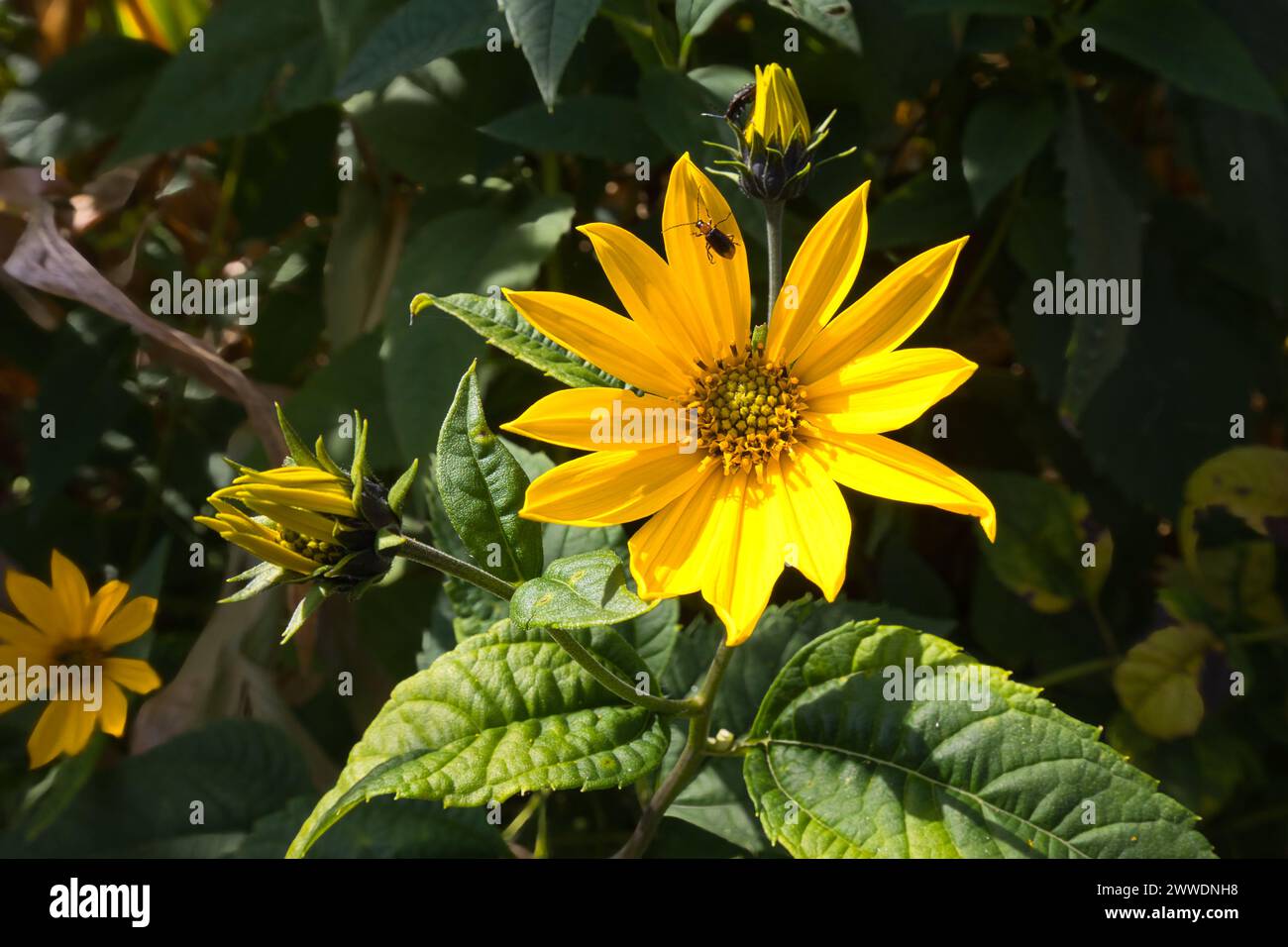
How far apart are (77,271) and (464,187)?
44 cm

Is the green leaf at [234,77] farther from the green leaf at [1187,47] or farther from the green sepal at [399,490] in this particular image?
the green leaf at [1187,47]

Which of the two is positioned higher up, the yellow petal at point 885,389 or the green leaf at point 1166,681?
the yellow petal at point 885,389

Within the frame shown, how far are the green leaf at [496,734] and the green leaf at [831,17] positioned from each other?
0.51 meters

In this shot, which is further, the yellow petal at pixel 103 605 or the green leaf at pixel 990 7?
the yellow petal at pixel 103 605

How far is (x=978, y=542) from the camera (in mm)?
1353

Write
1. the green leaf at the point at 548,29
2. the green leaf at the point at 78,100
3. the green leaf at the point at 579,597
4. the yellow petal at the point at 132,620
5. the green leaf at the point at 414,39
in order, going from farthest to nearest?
the green leaf at the point at 78,100 → the yellow petal at the point at 132,620 → the green leaf at the point at 414,39 → the green leaf at the point at 548,29 → the green leaf at the point at 579,597

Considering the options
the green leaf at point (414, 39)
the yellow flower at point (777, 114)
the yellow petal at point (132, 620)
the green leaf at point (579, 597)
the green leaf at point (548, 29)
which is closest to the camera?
the green leaf at point (579, 597)

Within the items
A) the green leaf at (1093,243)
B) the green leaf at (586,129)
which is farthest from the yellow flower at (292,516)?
the green leaf at (1093,243)

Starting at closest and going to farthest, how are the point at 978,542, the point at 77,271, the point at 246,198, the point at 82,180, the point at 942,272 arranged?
the point at 942,272 < the point at 77,271 < the point at 978,542 < the point at 246,198 < the point at 82,180

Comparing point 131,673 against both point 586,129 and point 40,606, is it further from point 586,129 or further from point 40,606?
point 586,129

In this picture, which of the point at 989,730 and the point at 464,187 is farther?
the point at 464,187

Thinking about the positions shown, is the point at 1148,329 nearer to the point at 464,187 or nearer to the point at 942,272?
the point at 942,272

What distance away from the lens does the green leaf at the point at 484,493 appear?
78 cm
